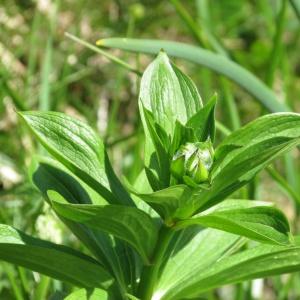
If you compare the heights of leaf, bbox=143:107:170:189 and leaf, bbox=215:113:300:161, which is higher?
leaf, bbox=215:113:300:161

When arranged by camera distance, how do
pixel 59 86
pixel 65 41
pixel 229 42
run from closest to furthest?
pixel 59 86, pixel 65 41, pixel 229 42

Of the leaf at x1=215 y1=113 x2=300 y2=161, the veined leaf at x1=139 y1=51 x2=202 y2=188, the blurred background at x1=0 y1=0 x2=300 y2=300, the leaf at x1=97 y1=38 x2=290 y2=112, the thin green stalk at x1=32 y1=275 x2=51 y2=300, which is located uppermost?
the blurred background at x1=0 y1=0 x2=300 y2=300

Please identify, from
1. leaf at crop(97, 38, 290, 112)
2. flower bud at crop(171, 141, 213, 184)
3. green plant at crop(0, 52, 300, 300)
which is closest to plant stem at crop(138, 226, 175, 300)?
green plant at crop(0, 52, 300, 300)

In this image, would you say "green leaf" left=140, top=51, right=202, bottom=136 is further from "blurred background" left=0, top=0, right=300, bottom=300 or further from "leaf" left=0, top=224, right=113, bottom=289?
"blurred background" left=0, top=0, right=300, bottom=300

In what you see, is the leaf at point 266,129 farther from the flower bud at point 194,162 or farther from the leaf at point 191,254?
the leaf at point 191,254

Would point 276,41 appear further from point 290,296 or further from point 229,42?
point 229,42

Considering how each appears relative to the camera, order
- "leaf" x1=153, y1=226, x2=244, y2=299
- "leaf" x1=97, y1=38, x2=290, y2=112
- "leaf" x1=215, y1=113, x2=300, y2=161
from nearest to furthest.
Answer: "leaf" x1=215, y1=113, x2=300, y2=161
"leaf" x1=153, y1=226, x2=244, y2=299
"leaf" x1=97, y1=38, x2=290, y2=112

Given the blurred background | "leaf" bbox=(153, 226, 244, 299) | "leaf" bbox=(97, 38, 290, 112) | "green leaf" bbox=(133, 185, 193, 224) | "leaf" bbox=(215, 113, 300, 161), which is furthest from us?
the blurred background

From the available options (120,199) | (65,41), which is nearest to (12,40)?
(65,41)
